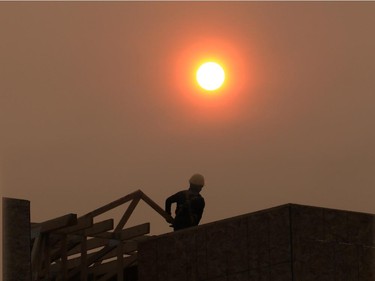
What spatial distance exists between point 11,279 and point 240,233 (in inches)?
166

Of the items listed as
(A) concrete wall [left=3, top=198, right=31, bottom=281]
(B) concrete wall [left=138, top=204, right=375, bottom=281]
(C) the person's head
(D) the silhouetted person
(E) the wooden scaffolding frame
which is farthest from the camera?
(C) the person's head

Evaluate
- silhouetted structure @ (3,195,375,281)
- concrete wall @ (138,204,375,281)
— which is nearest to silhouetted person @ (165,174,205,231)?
silhouetted structure @ (3,195,375,281)

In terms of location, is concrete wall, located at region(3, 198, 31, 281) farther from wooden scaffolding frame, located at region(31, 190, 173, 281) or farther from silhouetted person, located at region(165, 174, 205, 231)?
silhouetted person, located at region(165, 174, 205, 231)

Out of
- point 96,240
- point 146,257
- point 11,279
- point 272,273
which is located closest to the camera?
point 11,279

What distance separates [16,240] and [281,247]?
4401 millimetres

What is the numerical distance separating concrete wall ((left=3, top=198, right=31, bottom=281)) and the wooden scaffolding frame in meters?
2.52

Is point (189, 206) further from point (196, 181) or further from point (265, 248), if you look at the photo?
point (265, 248)

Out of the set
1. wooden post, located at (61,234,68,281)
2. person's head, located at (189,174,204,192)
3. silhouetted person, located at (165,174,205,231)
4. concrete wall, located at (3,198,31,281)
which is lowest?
concrete wall, located at (3,198,31,281)

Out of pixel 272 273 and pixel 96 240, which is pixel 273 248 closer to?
pixel 272 273

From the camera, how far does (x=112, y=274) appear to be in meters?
22.5

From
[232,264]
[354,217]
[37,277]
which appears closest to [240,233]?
[232,264]

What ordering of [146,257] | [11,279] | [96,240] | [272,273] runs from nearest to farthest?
[11,279] < [272,273] < [146,257] < [96,240]

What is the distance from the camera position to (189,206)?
21672 mm

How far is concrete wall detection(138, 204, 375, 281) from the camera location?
19.2 m
